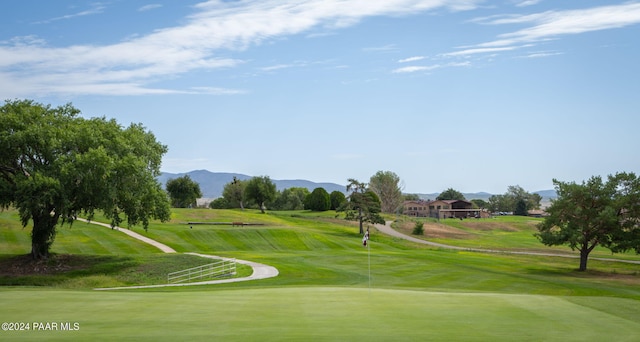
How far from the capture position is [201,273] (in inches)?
1580

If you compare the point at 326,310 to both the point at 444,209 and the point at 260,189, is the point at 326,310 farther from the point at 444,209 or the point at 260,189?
the point at 444,209

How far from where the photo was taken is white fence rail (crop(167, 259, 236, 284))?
3803cm

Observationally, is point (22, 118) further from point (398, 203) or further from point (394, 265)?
point (398, 203)

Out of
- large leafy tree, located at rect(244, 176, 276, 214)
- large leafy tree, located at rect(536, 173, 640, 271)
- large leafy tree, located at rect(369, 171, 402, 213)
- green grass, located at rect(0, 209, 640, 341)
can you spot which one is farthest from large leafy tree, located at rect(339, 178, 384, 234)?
A: large leafy tree, located at rect(369, 171, 402, 213)

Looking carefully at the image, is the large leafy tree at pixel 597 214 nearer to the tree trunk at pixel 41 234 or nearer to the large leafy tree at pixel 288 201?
the tree trunk at pixel 41 234

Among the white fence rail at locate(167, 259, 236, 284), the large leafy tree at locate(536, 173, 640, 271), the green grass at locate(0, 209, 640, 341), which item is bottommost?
the white fence rail at locate(167, 259, 236, 284)

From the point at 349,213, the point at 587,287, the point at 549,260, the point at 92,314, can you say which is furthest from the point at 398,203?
the point at 92,314

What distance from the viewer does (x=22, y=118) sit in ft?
131

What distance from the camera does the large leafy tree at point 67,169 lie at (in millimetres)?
37438

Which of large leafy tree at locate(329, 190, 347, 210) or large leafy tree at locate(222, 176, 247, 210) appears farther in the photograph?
large leafy tree at locate(222, 176, 247, 210)

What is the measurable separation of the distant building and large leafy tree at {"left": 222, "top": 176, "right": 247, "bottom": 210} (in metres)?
51.0

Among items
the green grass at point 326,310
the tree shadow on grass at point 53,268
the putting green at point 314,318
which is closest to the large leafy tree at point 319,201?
the tree shadow on grass at point 53,268

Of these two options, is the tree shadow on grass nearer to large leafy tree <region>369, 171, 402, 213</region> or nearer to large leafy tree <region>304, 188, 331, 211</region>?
large leafy tree <region>304, 188, 331, 211</region>

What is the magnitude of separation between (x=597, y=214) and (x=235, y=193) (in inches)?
4210
